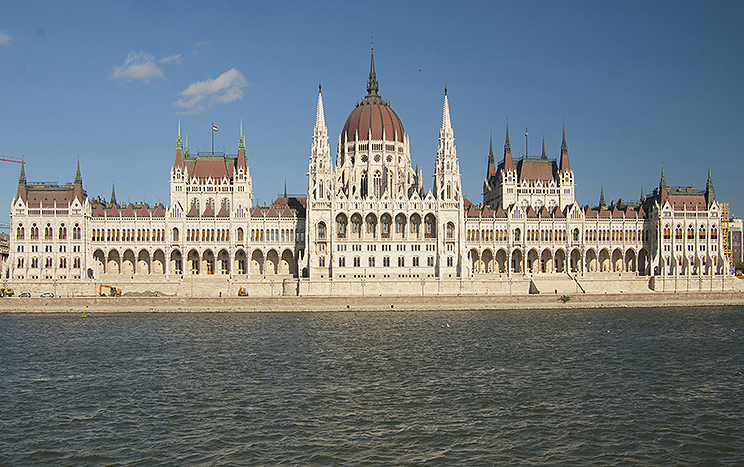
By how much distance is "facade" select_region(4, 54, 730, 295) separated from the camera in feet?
339

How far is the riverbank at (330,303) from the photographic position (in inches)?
3307

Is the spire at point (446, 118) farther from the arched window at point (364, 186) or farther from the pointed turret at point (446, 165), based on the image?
the arched window at point (364, 186)

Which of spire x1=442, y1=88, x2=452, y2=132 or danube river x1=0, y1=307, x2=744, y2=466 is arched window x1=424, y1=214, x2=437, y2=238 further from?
danube river x1=0, y1=307, x2=744, y2=466

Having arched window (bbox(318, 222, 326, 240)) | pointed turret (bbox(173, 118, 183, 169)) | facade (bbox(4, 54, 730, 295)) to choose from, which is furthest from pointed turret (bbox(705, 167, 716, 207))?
pointed turret (bbox(173, 118, 183, 169))

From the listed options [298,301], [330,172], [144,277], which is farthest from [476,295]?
[144,277]

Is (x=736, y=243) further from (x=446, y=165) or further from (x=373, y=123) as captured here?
(x=373, y=123)

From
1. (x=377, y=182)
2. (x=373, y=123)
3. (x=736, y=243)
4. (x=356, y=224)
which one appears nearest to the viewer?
(x=356, y=224)

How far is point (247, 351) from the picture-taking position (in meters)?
52.5

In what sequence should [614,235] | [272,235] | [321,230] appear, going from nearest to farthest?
[321,230] < [272,235] < [614,235]

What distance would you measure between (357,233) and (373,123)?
22.0 m

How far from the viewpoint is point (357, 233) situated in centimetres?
10644

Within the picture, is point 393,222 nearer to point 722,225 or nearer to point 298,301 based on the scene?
point 298,301

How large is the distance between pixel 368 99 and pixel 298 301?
48.3 metres

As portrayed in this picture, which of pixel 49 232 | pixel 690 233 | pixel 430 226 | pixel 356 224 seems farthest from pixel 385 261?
pixel 49 232
